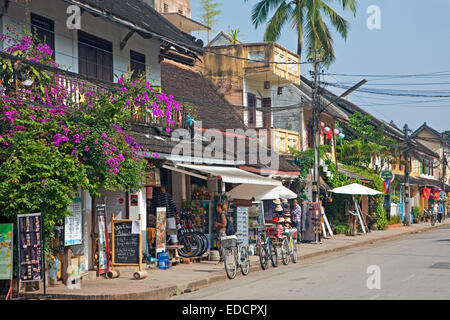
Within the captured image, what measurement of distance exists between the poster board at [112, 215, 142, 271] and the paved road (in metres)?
2.09

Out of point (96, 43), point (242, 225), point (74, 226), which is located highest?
point (96, 43)

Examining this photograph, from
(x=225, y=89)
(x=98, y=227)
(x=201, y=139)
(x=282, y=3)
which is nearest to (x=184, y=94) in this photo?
(x=201, y=139)

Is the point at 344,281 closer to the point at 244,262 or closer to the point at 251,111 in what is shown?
the point at 244,262

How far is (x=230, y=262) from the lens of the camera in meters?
15.1

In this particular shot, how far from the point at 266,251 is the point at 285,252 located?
5.03 ft

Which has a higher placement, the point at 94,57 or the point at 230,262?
the point at 94,57

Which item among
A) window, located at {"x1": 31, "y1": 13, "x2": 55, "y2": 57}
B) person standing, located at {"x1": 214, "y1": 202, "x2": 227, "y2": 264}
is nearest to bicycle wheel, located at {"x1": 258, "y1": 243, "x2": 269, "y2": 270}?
person standing, located at {"x1": 214, "y1": 202, "x2": 227, "y2": 264}

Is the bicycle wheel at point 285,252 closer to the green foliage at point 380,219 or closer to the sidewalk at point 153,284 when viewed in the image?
the sidewalk at point 153,284

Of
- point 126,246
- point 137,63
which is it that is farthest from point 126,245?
point 137,63

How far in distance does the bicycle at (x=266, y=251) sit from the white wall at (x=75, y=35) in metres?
5.70

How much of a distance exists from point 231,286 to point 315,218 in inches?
505
